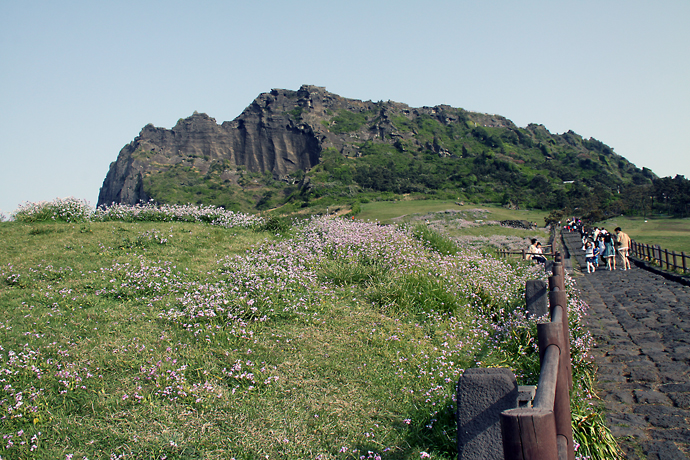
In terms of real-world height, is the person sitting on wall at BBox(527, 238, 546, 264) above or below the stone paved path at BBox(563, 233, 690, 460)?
above

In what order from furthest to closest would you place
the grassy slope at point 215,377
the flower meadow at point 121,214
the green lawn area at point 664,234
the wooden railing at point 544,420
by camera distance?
the green lawn area at point 664,234 → the flower meadow at point 121,214 → the grassy slope at point 215,377 → the wooden railing at point 544,420

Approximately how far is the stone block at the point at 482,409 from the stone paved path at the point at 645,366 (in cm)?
189

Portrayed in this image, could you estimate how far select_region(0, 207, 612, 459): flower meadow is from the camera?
3.32 m

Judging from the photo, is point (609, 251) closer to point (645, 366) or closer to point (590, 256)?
point (590, 256)

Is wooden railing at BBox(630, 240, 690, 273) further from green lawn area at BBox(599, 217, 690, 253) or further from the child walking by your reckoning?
green lawn area at BBox(599, 217, 690, 253)

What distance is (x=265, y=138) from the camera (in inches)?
5384

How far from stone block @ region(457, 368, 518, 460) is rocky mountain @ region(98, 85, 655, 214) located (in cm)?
7771

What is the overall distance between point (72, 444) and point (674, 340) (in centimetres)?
718

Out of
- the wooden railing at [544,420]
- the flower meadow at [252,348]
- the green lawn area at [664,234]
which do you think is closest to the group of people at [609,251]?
the green lawn area at [664,234]

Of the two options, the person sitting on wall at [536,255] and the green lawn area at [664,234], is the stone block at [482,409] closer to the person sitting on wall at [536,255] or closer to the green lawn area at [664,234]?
the person sitting on wall at [536,255]

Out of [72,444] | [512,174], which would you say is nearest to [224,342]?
[72,444]

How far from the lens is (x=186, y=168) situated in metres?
126

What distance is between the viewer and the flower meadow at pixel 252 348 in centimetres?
332

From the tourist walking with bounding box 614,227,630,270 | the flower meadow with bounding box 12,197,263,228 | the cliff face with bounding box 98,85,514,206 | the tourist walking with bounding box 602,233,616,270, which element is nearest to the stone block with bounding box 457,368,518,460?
the flower meadow with bounding box 12,197,263,228
